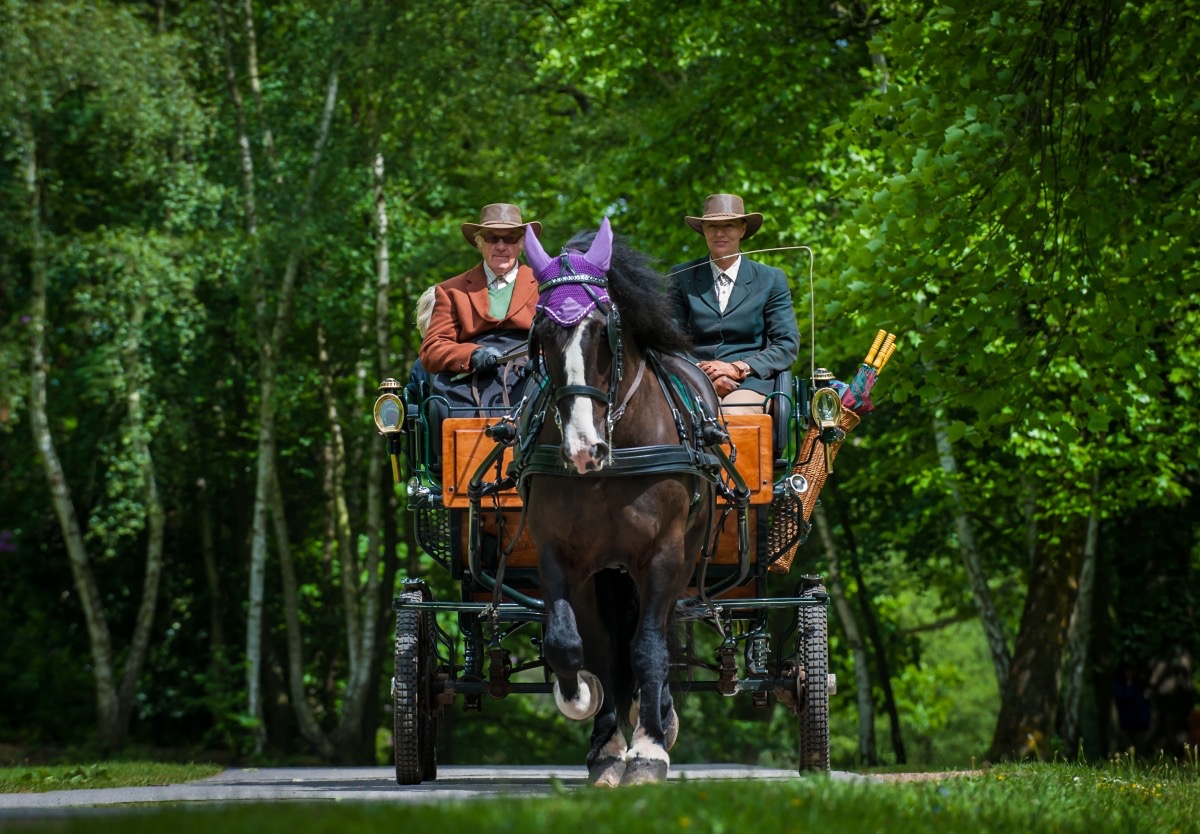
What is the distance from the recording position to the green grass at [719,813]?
5.01 m

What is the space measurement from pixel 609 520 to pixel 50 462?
1651 cm

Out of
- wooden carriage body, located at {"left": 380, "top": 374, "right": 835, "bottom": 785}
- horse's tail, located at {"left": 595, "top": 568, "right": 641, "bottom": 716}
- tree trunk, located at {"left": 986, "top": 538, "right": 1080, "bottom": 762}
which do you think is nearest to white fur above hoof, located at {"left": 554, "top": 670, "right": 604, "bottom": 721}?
horse's tail, located at {"left": 595, "top": 568, "right": 641, "bottom": 716}

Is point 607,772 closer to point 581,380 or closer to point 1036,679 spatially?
point 581,380

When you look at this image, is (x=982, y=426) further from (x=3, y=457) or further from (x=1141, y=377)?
(x=3, y=457)

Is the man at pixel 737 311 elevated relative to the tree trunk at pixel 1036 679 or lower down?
elevated

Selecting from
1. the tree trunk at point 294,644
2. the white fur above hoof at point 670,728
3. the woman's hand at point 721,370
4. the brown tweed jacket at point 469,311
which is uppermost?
the brown tweed jacket at point 469,311

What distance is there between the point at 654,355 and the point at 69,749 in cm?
1667

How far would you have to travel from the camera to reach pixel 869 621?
25.6 m

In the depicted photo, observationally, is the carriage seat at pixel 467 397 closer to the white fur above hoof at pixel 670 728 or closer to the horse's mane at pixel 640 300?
the horse's mane at pixel 640 300

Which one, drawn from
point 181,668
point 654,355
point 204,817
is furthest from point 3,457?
point 204,817

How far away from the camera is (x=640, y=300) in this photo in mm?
8109

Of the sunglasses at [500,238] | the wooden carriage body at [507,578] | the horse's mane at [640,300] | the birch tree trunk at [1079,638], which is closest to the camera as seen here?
the horse's mane at [640,300]

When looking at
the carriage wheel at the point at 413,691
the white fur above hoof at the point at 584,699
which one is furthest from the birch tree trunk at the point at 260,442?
the white fur above hoof at the point at 584,699

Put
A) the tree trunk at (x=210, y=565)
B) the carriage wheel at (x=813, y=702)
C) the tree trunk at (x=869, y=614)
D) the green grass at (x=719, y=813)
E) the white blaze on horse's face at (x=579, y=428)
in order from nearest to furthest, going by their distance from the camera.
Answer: the green grass at (x=719, y=813)
the white blaze on horse's face at (x=579, y=428)
the carriage wheel at (x=813, y=702)
the tree trunk at (x=869, y=614)
the tree trunk at (x=210, y=565)
